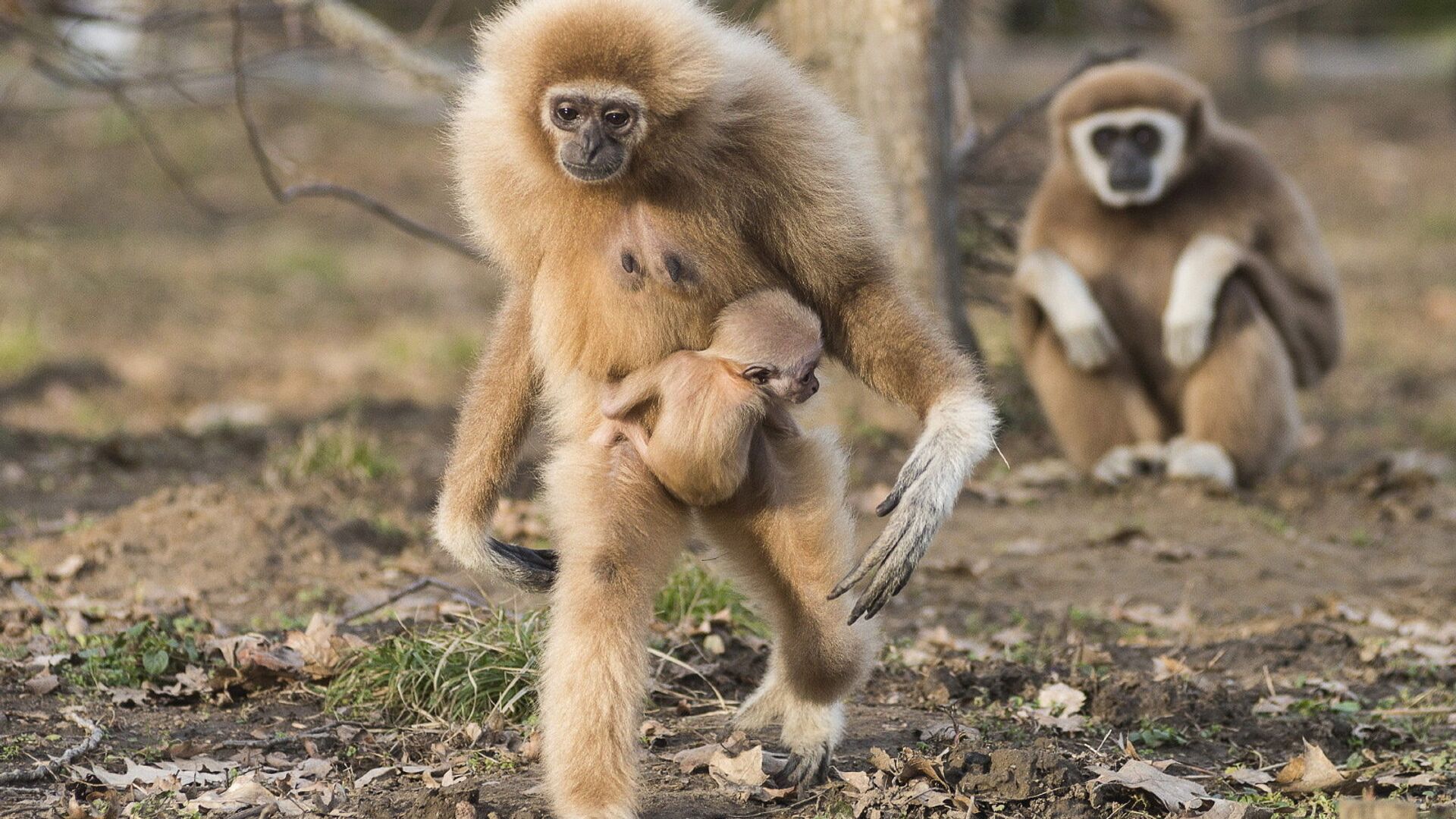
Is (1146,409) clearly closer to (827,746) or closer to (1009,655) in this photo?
(1009,655)

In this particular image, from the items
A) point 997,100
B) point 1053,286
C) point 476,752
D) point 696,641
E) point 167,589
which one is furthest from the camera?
point 997,100

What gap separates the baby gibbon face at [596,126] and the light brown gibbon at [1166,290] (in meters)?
4.99

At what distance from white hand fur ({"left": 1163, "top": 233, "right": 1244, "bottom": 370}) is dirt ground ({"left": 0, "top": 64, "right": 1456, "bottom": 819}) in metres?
0.86

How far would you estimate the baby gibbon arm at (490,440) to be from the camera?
464cm

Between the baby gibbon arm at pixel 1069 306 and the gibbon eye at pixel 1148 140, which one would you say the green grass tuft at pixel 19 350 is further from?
the gibbon eye at pixel 1148 140

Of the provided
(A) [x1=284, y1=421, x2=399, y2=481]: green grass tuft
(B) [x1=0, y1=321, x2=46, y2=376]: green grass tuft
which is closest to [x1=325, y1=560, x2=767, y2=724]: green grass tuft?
(A) [x1=284, y1=421, x2=399, y2=481]: green grass tuft

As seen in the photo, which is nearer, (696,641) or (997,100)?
(696,641)

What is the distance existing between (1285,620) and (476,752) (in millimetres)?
3604

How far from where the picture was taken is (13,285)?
12398mm

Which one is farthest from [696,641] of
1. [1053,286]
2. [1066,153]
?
[1066,153]

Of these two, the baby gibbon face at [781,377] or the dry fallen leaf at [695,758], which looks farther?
the dry fallen leaf at [695,758]

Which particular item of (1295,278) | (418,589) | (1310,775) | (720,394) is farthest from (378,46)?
(1310,775)

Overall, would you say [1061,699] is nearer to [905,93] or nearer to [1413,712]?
[1413,712]

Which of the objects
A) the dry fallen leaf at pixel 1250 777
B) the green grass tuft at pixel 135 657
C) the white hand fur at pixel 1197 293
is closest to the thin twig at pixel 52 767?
the green grass tuft at pixel 135 657
